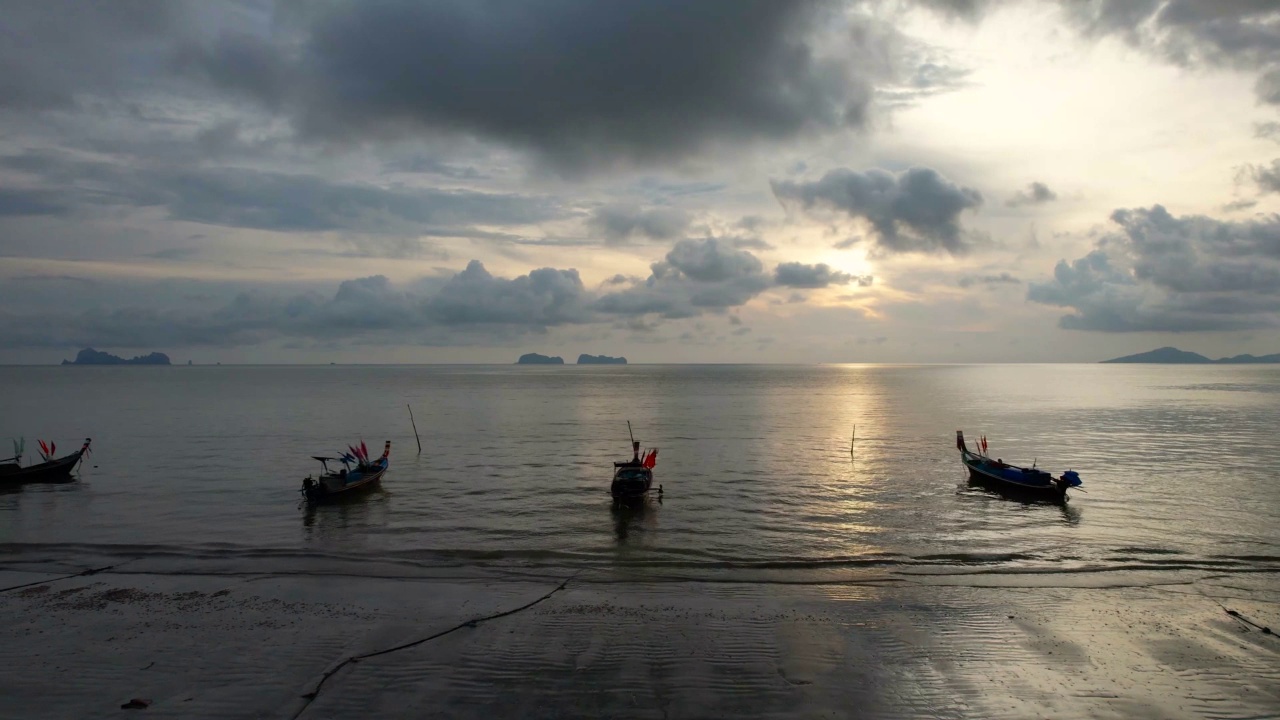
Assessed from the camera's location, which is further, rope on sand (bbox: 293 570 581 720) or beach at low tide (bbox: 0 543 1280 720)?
rope on sand (bbox: 293 570 581 720)

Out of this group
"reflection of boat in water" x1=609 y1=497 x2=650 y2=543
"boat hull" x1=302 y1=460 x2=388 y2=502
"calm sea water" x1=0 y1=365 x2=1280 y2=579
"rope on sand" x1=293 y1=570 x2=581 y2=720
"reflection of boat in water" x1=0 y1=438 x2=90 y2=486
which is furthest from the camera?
"reflection of boat in water" x1=0 y1=438 x2=90 y2=486

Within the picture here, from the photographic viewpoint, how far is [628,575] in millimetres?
23844

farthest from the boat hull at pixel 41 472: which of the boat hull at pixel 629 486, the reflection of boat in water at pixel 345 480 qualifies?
the boat hull at pixel 629 486

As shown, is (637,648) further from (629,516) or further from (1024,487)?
A: (1024,487)

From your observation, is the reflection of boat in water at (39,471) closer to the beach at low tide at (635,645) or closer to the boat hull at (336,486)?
the boat hull at (336,486)

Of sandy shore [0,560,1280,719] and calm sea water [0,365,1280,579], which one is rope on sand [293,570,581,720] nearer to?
sandy shore [0,560,1280,719]

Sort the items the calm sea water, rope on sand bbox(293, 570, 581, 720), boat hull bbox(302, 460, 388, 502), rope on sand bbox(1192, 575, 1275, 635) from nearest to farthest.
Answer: rope on sand bbox(293, 570, 581, 720), rope on sand bbox(1192, 575, 1275, 635), the calm sea water, boat hull bbox(302, 460, 388, 502)

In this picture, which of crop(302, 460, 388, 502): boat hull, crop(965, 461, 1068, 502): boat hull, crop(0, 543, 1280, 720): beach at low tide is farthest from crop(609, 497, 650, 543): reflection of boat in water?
crop(965, 461, 1068, 502): boat hull

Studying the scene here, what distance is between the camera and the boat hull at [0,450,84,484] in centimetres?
4162

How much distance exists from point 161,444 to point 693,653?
6455 cm

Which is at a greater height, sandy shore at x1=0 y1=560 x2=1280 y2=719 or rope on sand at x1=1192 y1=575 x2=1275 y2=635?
sandy shore at x1=0 y1=560 x2=1280 y2=719

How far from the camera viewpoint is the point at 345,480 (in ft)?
126

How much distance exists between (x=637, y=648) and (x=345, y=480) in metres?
27.7

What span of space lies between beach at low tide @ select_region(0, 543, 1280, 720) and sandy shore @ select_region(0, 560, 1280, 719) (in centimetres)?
7
